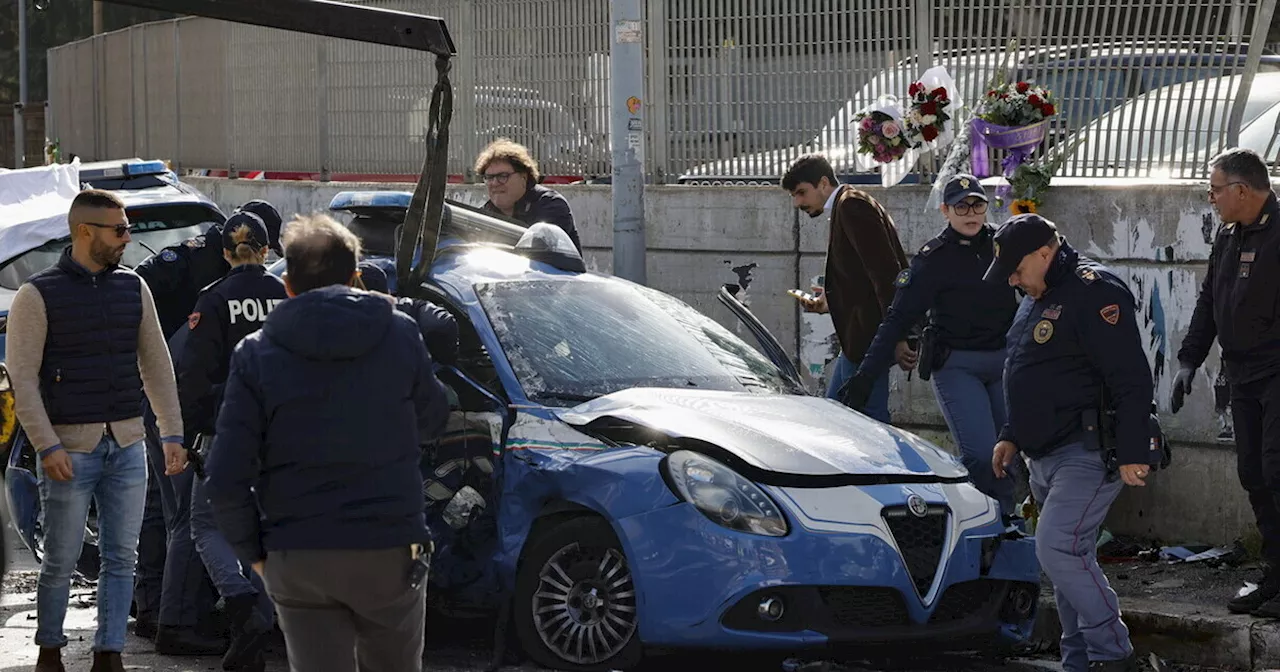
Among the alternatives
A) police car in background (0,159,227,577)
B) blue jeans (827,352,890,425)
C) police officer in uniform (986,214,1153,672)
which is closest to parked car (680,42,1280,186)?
blue jeans (827,352,890,425)

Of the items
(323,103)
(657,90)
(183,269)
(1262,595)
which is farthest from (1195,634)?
(323,103)

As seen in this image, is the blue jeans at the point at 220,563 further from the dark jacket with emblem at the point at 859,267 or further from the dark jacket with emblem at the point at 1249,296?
the dark jacket with emblem at the point at 1249,296

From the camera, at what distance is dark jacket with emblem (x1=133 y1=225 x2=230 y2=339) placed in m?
7.71

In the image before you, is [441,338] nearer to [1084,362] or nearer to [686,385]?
[686,385]

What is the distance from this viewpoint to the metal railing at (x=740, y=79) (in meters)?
9.98

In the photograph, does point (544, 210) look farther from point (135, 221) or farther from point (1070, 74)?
point (1070, 74)

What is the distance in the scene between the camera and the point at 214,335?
7012mm

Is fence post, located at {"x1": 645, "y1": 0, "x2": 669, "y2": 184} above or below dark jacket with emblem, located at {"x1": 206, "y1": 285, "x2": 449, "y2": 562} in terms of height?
above

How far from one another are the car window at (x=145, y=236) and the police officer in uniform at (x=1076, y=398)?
6095 millimetres

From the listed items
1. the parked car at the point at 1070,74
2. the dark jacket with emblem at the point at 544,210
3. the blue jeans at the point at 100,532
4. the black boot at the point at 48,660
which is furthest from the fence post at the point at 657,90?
the black boot at the point at 48,660

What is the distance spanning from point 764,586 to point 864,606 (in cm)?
41

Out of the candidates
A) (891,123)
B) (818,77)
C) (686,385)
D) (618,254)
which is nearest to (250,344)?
(686,385)

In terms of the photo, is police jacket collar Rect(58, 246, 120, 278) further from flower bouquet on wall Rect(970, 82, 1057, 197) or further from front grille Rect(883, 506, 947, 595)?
flower bouquet on wall Rect(970, 82, 1057, 197)

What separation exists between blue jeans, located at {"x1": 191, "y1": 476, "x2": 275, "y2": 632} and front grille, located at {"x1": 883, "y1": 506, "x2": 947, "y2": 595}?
7.61ft
